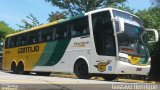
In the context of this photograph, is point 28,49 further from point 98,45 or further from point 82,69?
point 98,45

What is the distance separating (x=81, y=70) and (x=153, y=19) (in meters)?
11.8

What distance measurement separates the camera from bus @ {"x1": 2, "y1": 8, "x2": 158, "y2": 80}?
16572 mm

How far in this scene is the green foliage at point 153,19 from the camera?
25.9m

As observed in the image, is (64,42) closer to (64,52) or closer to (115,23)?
(64,52)

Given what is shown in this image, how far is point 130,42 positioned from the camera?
1684cm

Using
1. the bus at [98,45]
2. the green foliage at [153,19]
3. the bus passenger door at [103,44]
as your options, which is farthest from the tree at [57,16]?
the bus passenger door at [103,44]

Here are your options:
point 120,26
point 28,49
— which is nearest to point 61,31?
point 28,49

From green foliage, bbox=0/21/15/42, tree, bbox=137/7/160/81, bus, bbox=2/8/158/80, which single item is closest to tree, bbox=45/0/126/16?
tree, bbox=137/7/160/81

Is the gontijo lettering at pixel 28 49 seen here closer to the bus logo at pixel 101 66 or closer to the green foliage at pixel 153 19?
the bus logo at pixel 101 66

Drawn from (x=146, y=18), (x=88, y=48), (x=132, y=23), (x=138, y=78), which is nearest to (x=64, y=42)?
(x=88, y=48)

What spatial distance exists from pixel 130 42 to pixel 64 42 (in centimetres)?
405

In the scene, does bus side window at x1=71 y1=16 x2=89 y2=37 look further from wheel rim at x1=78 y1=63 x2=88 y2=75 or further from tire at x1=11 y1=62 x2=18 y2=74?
A: tire at x1=11 y1=62 x2=18 y2=74

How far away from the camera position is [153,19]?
28609 mm

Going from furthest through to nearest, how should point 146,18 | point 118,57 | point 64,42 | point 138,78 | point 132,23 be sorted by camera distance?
point 146,18 → point 138,78 → point 64,42 → point 132,23 → point 118,57
